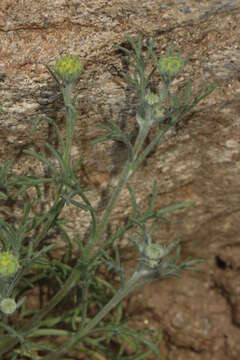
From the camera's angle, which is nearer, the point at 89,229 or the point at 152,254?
the point at 152,254

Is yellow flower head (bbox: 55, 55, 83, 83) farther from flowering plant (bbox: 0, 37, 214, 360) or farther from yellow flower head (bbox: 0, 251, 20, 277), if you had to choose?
yellow flower head (bbox: 0, 251, 20, 277)

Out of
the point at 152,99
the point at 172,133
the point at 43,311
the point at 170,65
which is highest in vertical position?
the point at 170,65

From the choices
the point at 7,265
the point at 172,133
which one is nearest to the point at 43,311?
the point at 7,265

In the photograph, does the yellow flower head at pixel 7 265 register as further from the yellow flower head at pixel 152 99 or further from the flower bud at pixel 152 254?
the yellow flower head at pixel 152 99

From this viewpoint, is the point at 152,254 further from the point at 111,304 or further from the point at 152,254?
the point at 111,304

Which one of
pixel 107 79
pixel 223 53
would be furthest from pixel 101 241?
pixel 223 53

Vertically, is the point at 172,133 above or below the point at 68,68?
below

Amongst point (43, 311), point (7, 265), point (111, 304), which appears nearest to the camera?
point (7, 265)

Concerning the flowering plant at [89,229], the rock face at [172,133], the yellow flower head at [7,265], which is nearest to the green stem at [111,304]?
the flowering plant at [89,229]

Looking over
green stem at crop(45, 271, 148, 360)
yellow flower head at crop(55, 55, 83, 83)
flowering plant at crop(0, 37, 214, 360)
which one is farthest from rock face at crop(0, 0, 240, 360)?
green stem at crop(45, 271, 148, 360)
